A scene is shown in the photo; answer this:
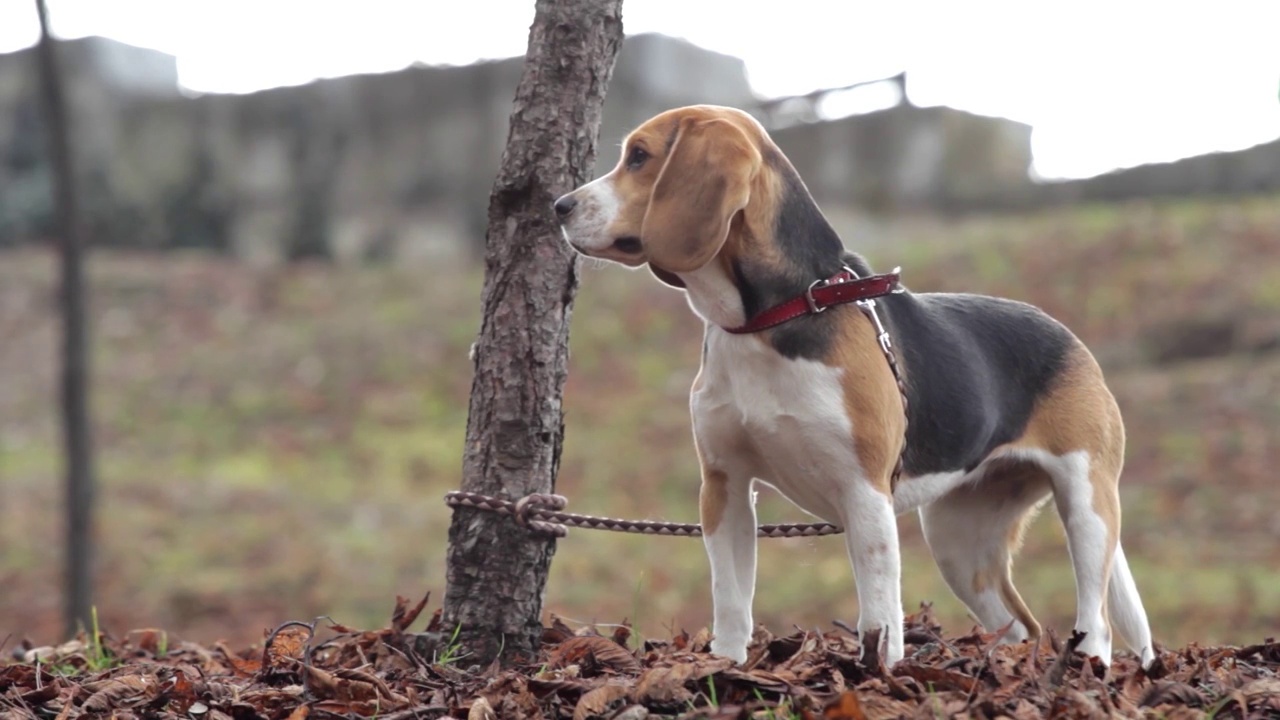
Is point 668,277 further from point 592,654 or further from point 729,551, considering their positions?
point 592,654

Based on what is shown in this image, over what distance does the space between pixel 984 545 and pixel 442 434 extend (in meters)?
8.70

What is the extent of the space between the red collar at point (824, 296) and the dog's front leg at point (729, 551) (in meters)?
0.51

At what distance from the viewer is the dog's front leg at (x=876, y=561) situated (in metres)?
3.80

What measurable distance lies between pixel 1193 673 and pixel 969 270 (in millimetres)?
10082

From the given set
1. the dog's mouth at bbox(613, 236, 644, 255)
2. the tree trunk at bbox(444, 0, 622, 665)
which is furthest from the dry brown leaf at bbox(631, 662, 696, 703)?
the dog's mouth at bbox(613, 236, 644, 255)

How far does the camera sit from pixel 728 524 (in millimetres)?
4129

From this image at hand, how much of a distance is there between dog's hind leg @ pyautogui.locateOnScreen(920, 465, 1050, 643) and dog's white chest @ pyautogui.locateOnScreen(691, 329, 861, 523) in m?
0.98

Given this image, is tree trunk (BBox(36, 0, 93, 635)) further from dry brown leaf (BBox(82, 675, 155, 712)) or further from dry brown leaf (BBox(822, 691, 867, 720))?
dry brown leaf (BBox(822, 691, 867, 720))

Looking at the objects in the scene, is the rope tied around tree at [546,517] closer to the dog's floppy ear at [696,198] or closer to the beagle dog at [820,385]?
the beagle dog at [820,385]

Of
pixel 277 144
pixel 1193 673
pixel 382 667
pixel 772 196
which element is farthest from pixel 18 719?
pixel 277 144

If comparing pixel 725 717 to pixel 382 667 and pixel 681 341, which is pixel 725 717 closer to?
pixel 382 667

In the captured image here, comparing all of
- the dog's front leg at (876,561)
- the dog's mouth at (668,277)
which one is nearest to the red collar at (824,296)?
the dog's mouth at (668,277)

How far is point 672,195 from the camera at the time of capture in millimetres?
3789

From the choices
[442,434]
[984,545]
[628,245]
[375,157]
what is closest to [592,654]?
[628,245]
